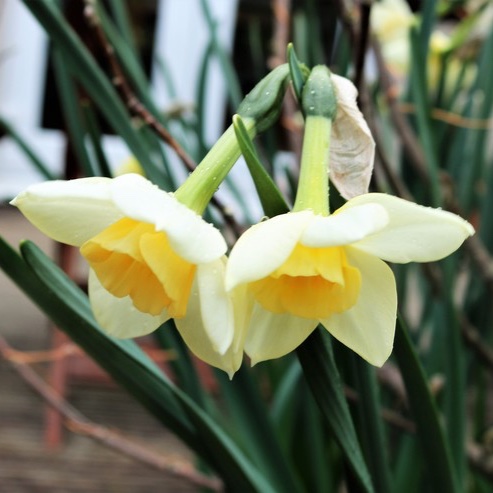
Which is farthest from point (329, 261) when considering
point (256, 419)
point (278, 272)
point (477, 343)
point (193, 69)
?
point (193, 69)

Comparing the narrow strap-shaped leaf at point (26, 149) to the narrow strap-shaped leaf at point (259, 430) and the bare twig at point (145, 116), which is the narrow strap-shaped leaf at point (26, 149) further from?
the narrow strap-shaped leaf at point (259, 430)

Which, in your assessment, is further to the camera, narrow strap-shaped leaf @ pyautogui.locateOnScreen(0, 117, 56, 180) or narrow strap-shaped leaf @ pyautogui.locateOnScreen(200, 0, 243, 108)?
narrow strap-shaped leaf @ pyautogui.locateOnScreen(200, 0, 243, 108)

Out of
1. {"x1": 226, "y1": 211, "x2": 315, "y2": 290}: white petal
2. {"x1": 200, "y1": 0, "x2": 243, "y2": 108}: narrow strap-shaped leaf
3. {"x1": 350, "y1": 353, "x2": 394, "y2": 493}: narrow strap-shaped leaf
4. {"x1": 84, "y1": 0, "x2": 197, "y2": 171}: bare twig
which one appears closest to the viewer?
{"x1": 226, "y1": 211, "x2": 315, "y2": 290}: white petal

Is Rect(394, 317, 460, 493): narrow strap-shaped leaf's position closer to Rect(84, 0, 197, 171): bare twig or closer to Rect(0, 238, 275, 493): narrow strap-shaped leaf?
Rect(0, 238, 275, 493): narrow strap-shaped leaf

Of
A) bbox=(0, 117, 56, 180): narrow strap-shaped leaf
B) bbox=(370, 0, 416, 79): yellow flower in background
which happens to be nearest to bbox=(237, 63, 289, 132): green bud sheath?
bbox=(0, 117, 56, 180): narrow strap-shaped leaf

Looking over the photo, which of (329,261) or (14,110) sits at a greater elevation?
(329,261)

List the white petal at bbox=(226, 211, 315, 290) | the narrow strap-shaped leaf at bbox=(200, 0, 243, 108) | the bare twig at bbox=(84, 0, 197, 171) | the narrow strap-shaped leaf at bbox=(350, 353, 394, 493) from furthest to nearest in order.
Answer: the narrow strap-shaped leaf at bbox=(200, 0, 243, 108) < the bare twig at bbox=(84, 0, 197, 171) < the narrow strap-shaped leaf at bbox=(350, 353, 394, 493) < the white petal at bbox=(226, 211, 315, 290)

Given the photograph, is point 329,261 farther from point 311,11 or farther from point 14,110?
point 14,110
